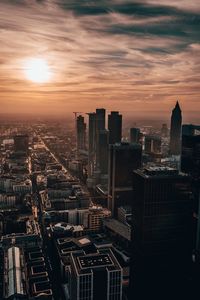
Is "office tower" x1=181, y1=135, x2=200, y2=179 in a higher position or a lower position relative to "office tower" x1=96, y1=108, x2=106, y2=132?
lower

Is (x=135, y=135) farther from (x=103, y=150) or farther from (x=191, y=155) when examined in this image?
(x=191, y=155)

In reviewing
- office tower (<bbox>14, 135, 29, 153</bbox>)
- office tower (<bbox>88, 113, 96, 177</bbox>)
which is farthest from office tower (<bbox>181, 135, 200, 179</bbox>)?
office tower (<bbox>14, 135, 29, 153</bbox>)

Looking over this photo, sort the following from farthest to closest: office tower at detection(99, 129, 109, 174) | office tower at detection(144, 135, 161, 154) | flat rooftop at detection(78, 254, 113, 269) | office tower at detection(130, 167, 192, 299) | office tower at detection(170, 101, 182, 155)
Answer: office tower at detection(144, 135, 161, 154) < office tower at detection(170, 101, 182, 155) < office tower at detection(99, 129, 109, 174) < office tower at detection(130, 167, 192, 299) < flat rooftop at detection(78, 254, 113, 269)

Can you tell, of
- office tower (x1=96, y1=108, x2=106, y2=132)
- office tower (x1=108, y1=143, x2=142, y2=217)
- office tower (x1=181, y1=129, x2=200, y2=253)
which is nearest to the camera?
office tower (x1=181, y1=129, x2=200, y2=253)

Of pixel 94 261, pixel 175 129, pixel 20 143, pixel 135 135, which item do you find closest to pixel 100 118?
pixel 135 135

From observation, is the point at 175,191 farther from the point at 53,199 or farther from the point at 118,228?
the point at 53,199

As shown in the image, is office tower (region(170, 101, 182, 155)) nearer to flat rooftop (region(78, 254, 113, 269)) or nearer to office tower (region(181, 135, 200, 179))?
office tower (region(181, 135, 200, 179))

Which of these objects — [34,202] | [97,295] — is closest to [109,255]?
[97,295]

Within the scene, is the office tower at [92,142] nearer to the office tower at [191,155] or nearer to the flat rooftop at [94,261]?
the office tower at [191,155]
